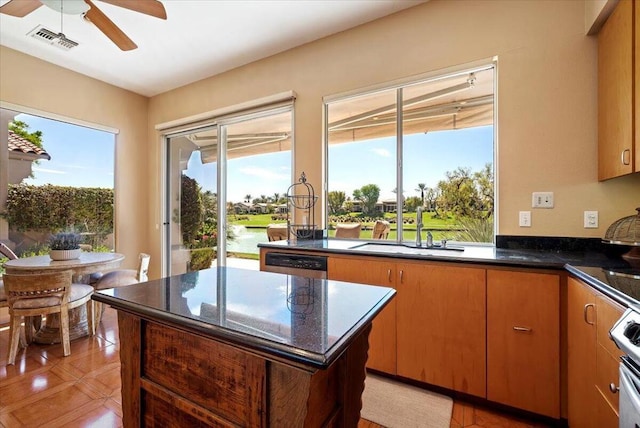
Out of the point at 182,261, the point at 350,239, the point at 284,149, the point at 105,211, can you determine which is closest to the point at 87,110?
the point at 105,211

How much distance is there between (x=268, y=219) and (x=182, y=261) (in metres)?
1.79

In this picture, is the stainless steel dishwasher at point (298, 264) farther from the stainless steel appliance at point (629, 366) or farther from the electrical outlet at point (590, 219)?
the electrical outlet at point (590, 219)

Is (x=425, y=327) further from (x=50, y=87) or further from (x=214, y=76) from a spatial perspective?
(x=50, y=87)

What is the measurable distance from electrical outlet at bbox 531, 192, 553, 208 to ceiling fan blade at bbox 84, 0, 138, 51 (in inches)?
132

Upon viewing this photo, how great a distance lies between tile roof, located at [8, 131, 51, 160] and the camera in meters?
3.28

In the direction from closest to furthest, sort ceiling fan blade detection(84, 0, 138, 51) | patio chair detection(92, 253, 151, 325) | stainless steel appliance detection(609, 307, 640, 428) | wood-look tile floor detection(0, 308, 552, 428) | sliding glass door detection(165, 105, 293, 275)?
stainless steel appliance detection(609, 307, 640, 428) → wood-look tile floor detection(0, 308, 552, 428) → ceiling fan blade detection(84, 0, 138, 51) → patio chair detection(92, 253, 151, 325) → sliding glass door detection(165, 105, 293, 275)

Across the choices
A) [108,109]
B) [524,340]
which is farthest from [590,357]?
[108,109]

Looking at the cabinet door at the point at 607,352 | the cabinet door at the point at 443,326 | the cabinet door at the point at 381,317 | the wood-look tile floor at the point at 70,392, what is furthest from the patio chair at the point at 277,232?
the cabinet door at the point at 607,352

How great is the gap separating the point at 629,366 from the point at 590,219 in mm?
1417

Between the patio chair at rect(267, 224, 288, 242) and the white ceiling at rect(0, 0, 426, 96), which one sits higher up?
the white ceiling at rect(0, 0, 426, 96)

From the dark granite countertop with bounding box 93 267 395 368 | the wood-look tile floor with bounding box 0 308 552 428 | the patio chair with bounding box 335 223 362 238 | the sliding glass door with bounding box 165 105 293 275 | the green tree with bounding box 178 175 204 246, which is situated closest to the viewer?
the dark granite countertop with bounding box 93 267 395 368

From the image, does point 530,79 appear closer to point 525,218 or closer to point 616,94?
point 616,94

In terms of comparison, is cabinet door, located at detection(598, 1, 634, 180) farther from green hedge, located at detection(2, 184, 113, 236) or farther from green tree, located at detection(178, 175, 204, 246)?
green hedge, located at detection(2, 184, 113, 236)

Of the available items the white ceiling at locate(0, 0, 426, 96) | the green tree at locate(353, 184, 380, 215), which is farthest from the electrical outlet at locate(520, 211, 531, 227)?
the white ceiling at locate(0, 0, 426, 96)
